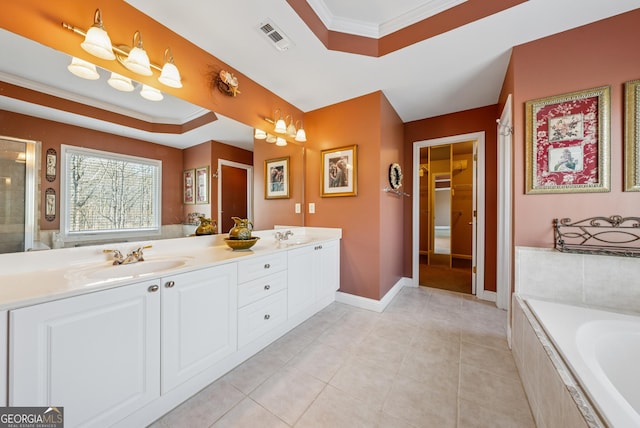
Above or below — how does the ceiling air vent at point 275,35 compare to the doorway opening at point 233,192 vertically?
above

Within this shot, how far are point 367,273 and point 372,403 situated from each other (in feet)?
4.35

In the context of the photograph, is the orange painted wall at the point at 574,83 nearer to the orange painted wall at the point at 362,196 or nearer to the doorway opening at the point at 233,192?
the orange painted wall at the point at 362,196

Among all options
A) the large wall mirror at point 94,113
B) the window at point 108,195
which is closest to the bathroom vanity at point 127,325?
the window at point 108,195

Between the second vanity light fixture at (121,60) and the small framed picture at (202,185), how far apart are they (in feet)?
1.89

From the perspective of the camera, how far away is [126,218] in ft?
4.94

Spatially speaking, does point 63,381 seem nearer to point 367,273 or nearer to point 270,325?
point 270,325

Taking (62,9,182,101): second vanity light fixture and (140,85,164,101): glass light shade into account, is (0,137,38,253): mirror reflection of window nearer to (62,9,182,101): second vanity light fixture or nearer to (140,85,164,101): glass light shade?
(62,9,182,101): second vanity light fixture

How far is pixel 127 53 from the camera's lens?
4.58ft

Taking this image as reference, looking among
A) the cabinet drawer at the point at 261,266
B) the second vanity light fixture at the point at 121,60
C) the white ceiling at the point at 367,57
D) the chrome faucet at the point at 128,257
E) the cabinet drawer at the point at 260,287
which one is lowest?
the cabinet drawer at the point at 260,287

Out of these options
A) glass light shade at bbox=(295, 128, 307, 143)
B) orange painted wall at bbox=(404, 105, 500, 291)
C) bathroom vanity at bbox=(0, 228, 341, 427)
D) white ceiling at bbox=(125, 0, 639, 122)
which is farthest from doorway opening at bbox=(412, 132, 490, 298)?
bathroom vanity at bbox=(0, 228, 341, 427)

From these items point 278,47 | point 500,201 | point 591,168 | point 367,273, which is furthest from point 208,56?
point 500,201

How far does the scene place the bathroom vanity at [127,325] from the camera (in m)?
0.83

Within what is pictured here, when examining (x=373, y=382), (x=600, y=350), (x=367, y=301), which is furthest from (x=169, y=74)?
(x=600, y=350)

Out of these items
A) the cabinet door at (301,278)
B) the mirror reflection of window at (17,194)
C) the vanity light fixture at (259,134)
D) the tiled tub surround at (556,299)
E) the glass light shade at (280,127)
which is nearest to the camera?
the tiled tub surround at (556,299)
